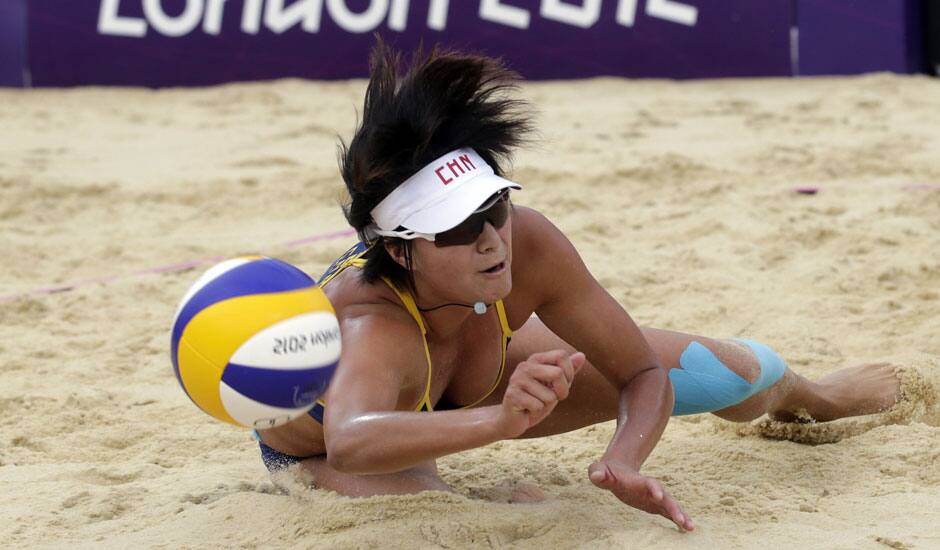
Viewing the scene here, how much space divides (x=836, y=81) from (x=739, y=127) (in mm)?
1203

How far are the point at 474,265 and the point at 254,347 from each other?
19.2 inches

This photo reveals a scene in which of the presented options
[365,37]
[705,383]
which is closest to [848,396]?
[705,383]

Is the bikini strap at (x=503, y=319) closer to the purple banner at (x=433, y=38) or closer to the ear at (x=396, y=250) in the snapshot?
the ear at (x=396, y=250)

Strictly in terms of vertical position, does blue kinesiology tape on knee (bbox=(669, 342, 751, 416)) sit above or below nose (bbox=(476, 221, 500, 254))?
below

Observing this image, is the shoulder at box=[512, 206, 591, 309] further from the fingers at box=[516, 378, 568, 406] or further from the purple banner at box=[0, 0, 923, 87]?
the purple banner at box=[0, 0, 923, 87]

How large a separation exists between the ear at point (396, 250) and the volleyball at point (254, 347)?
0.87 ft

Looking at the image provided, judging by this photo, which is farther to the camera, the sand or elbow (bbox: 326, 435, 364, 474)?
the sand

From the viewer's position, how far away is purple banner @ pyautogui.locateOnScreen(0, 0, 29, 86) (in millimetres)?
7391

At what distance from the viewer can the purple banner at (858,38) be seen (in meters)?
7.27

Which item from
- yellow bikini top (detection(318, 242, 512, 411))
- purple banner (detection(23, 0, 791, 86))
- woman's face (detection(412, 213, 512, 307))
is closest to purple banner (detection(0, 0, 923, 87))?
purple banner (detection(23, 0, 791, 86))

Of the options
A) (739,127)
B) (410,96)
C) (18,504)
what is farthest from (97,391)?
(739,127)

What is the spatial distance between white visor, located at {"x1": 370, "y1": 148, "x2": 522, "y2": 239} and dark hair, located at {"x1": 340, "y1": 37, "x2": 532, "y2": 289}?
0.02 metres

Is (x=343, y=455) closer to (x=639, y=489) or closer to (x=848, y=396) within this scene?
(x=639, y=489)

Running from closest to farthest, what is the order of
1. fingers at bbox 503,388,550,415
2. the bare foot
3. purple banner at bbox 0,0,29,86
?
fingers at bbox 503,388,550,415 < the bare foot < purple banner at bbox 0,0,29,86
